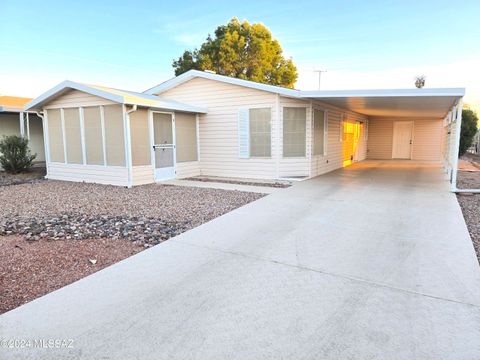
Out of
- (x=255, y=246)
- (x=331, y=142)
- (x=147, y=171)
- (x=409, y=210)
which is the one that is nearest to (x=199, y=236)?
(x=255, y=246)

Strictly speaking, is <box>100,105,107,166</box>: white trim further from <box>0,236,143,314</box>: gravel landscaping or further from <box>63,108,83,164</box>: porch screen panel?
<box>0,236,143,314</box>: gravel landscaping

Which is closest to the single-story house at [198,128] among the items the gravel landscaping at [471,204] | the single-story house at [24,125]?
the gravel landscaping at [471,204]

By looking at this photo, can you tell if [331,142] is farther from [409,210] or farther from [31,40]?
[31,40]

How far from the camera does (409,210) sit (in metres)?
5.81

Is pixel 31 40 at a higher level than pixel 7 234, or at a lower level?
higher

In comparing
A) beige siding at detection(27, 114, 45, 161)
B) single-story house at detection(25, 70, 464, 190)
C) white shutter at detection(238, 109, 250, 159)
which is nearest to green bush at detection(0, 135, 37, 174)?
single-story house at detection(25, 70, 464, 190)

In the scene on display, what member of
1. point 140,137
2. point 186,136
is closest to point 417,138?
point 186,136

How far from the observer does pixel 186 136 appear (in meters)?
10.4

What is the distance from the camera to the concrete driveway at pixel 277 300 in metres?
2.08

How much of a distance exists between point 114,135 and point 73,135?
187 centimetres

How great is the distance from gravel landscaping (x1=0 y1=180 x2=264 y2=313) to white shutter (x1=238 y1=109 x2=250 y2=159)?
8.50 ft

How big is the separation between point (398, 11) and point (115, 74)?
1639 cm

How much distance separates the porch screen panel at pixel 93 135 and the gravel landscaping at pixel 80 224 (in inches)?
37.9

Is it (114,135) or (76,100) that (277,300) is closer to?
(114,135)
